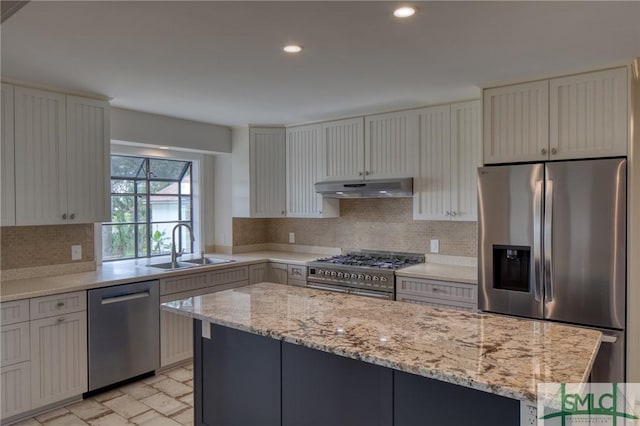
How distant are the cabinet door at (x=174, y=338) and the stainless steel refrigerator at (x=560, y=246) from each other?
253 cm

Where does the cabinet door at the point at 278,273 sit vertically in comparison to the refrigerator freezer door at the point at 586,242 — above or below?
below

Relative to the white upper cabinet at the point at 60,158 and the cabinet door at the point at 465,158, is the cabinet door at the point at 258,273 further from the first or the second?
the cabinet door at the point at 465,158

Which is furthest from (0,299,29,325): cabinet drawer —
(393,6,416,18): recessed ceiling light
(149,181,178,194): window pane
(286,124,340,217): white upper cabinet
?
(393,6,416,18): recessed ceiling light

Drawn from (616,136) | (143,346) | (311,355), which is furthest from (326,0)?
(143,346)

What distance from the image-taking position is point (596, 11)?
6.30 feet

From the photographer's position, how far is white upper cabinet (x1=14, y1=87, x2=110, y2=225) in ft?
10.0

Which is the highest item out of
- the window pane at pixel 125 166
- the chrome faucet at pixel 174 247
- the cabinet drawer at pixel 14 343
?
the window pane at pixel 125 166

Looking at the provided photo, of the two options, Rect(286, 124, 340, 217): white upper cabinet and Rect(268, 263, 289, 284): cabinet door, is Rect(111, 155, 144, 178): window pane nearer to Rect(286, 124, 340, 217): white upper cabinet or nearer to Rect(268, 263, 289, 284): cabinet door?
Rect(286, 124, 340, 217): white upper cabinet

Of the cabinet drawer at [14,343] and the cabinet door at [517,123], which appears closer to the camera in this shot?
the cabinet drawer at [14,343]

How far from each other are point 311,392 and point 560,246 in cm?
192

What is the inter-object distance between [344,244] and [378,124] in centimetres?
139

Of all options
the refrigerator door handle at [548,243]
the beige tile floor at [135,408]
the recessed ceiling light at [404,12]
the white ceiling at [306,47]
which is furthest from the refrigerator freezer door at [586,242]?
the beige tile floor at [135,408]

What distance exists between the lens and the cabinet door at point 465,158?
3506 millimetres

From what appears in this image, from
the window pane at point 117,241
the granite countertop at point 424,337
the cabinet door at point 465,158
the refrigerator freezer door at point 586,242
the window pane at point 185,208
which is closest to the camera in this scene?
the granite countertop at point 424,337
